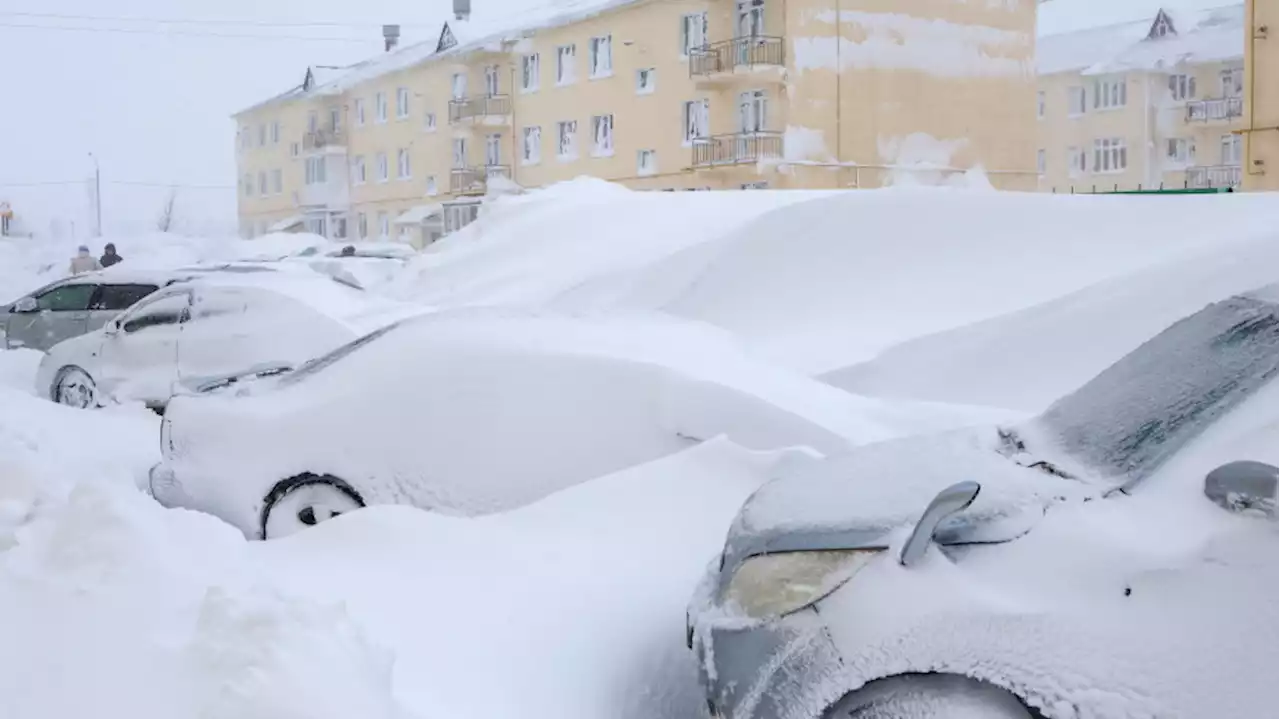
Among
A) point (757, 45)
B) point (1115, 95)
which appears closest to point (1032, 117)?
point (757, 45)

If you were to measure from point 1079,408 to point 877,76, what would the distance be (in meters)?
29.9

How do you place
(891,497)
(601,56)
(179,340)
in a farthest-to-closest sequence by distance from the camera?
1. (601,56)
2. (179,340)
3. (891,497)

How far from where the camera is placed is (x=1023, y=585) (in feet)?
9.12

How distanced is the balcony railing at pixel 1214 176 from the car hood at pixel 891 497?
149 ft

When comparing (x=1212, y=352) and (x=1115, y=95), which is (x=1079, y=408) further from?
(x=1115, y=95)

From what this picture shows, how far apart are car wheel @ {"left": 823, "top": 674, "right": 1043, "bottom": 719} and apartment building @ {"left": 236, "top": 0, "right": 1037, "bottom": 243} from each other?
28690 mm

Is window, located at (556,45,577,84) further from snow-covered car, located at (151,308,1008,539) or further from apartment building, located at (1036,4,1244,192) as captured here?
snow-covered car, located at (151,308,1008,539)

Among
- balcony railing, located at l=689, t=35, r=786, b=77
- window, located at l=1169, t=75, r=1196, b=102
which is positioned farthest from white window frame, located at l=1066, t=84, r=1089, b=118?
balcony railing, located at l=689, t=35, r=786, b=77

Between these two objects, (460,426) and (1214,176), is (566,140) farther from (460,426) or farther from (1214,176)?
(460,426)

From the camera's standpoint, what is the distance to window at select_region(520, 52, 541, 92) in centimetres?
3962

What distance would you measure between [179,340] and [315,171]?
3990 cm

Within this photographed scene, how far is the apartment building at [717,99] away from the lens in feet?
104

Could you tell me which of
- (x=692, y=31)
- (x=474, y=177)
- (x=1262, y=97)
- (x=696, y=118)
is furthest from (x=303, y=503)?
(x=474, y=177)

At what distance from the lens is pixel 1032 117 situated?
35250 millimetres
